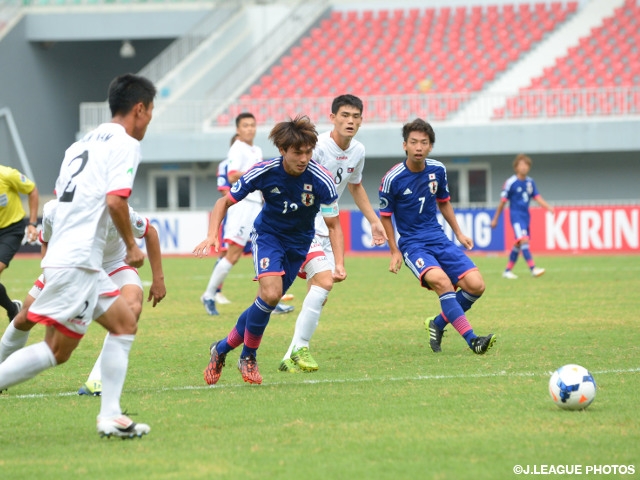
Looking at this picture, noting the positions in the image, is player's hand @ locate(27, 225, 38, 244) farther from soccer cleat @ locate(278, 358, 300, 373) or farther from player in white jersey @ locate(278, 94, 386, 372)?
soccer cleat @ locate(278, 358, 300, 373)

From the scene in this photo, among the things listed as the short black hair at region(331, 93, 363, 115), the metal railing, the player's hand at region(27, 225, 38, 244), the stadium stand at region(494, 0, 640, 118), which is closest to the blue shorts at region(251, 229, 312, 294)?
the short black hair at region(331, 93, 363, 115)

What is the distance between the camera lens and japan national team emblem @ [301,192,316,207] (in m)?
7.67

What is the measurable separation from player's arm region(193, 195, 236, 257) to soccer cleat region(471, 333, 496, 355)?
248 centimetres

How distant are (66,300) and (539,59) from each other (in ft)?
93.9

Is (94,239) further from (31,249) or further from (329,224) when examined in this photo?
(31,249)

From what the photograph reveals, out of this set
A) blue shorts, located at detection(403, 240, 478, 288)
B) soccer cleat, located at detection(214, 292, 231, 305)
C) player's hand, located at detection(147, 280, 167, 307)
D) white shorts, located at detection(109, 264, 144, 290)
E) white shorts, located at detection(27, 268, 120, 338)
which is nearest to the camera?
white shorts, located at detection(27, 268, 120, 338)

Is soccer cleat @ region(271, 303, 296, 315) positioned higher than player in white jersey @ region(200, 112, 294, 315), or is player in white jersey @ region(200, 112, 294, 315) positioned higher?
player in white jersey @ region(200, 112, 294, 315)

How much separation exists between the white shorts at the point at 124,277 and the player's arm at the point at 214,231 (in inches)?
18.0

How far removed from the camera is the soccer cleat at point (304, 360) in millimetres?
8234

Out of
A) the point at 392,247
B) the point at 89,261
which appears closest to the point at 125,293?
the point at 89,261

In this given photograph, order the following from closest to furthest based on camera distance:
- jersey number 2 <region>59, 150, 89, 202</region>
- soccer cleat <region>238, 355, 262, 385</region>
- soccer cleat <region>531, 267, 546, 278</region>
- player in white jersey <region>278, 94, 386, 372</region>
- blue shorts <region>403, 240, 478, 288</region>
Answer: jersey number 2 <region>59, 150, 89, 202</region> → soccer cleat <region>238, 355, 262, 385</region> → player in white jersey <region>278, 94, 386, 372</region> → blue shorts <region>403, 240, 478, 288</region> → soccer cleat <region>531, 267, 546, 278</region>

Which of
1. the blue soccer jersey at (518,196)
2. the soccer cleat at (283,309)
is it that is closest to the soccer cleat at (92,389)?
the soccer cleat at (283,309)

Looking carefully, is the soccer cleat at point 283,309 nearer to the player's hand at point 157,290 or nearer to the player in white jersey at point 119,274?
the player in white jersey at point 119,274

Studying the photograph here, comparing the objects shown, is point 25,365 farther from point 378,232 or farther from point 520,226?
point 520,226
